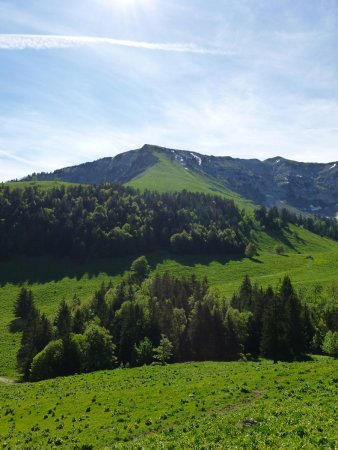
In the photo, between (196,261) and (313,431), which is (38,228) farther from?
(313,431)

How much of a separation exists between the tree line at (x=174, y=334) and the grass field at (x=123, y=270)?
34.7 metres

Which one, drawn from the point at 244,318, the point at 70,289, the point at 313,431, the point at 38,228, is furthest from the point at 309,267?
the point at 313,431

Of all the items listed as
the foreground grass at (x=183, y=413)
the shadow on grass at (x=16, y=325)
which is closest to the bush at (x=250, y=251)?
the shadow on grass at (x=16, y=325)

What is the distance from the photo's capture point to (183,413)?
3102cm

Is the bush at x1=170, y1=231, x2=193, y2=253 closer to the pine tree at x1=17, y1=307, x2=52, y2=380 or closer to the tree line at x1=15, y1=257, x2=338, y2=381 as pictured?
the tree line at x1=15, y1=257, x2=338, y2=381

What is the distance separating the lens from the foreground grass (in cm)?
2067

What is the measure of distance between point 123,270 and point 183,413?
141002 mm

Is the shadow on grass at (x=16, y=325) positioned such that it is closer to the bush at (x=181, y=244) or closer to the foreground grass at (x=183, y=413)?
the foreground grass at (x=183, y=413)

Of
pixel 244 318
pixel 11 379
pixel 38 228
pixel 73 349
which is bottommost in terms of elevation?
pixel 11 379

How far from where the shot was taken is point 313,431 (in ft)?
62.0

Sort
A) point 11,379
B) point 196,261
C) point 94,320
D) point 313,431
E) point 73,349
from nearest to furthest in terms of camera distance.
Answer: point 313,431, point 73,349, point 11,379, point 94,320, point 196,261

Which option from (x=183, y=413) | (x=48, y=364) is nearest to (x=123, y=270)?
(x=48, y=364)

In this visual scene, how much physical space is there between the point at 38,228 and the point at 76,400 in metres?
166

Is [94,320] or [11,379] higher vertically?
[94,320]
